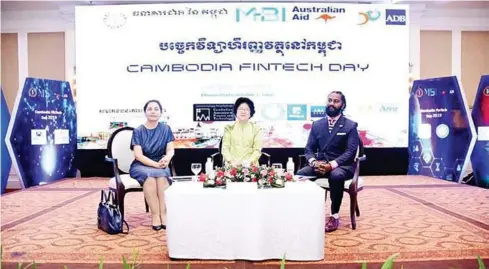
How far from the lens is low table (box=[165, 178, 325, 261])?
3.01 m

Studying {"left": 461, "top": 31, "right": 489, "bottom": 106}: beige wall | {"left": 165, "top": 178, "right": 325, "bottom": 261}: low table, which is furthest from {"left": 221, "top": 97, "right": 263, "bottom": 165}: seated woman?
{"left": 461, "top": 31, "right": 489, "bottom": 106}: beige wall

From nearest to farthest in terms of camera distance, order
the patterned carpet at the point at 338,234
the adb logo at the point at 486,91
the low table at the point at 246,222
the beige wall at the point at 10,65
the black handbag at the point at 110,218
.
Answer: the low table at the point at 246,222 < the patterned carpet at the point at 338,234 < the black handbag at the point at 110,218 < the adb logo at the point at 486,91 < the beige wall at the point at 10,65

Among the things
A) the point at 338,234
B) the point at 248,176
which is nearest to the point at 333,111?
the point at 338,234

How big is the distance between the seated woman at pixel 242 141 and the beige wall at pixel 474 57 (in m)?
6.22

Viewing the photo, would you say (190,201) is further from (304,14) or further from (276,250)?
(304,14)

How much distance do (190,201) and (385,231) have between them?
6.02 ft

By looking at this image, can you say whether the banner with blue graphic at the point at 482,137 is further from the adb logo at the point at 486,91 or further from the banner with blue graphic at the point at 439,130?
the banner with blue graphic at the point at 439,130

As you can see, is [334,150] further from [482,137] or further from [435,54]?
[435,54]

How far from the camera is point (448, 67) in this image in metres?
8.94

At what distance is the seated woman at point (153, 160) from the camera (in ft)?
13.2

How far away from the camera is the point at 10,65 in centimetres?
870

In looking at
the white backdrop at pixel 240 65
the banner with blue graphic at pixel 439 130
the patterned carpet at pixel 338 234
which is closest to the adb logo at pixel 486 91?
the banner with blue graphic at pixel 439 130

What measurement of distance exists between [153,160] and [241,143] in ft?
2.67

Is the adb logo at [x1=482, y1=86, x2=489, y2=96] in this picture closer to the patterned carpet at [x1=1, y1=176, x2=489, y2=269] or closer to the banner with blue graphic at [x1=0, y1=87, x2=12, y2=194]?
the patterned carpet at [x1=1, y1=176, x2=489, y2=269]
